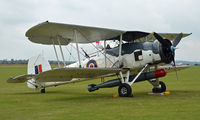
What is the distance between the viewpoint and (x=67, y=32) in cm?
1040

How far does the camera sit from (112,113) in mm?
6258

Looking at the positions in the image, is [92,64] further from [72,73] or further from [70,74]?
[72,73]

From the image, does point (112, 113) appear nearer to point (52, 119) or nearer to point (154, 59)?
point (52, 119)

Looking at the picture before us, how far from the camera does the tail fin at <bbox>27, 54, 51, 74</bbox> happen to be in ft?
46.4

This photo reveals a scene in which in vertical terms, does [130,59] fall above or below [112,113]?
above

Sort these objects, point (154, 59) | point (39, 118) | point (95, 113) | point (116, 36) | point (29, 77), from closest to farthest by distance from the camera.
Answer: point (39, 118), point (95, 113), point (154, 59), point (116, 36), point (29, 77)

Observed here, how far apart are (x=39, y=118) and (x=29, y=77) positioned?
760 centimetres

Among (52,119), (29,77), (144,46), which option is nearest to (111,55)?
(144,46)

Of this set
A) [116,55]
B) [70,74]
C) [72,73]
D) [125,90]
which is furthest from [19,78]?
[125,90]

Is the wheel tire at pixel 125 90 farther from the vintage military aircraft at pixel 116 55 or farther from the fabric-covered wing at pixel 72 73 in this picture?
the fabric-covered wing at pixel 72 73

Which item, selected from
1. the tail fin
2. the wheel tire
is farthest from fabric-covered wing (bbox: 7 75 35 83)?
the wheel tire

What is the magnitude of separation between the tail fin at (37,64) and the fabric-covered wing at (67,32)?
244 cm

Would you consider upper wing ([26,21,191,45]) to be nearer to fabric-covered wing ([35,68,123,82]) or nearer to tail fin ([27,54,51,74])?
fabric-covered wing ([35,68,123,82])

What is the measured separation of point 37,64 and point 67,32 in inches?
180
